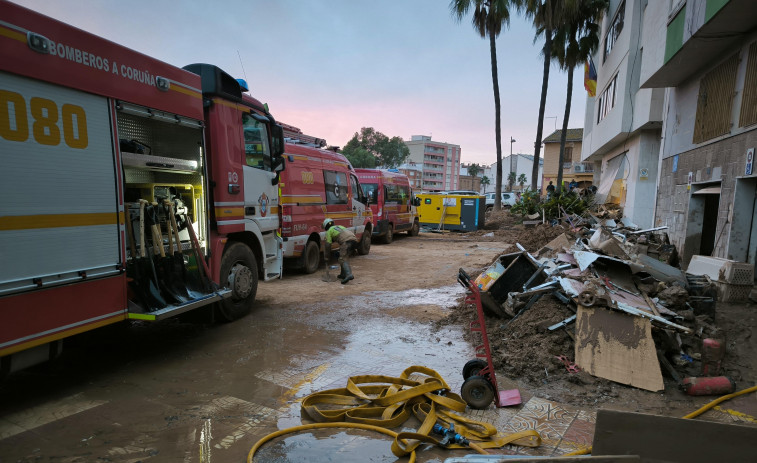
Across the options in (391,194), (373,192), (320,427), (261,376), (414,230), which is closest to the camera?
(320,427)

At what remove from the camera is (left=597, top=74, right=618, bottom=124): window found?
56.7 feet

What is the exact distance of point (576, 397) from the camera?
3863 millimetres

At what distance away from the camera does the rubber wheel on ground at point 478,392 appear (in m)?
3.58

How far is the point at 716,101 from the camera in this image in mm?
8039

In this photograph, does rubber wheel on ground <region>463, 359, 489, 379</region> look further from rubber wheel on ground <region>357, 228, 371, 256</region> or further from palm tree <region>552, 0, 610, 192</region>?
palm tree <region>552, 0, 610, 192</region>

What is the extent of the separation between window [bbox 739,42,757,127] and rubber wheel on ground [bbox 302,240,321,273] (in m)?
8.69

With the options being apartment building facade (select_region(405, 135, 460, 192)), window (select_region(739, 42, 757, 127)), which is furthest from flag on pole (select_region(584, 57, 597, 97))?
apartment building facade (select_region(405, 135, 460, 192))

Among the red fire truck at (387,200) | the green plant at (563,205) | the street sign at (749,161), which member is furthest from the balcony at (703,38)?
the red fire truck at (387,200)

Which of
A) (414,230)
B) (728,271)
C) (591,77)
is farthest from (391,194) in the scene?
(591,77)

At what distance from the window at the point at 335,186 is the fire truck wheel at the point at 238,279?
14.6ft

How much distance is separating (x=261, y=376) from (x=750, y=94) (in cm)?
887

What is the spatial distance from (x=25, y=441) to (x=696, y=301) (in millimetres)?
7346

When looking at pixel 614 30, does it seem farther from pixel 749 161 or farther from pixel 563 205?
pixel 749 161

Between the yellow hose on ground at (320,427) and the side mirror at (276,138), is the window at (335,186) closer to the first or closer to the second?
the side mirror at (276,138)
